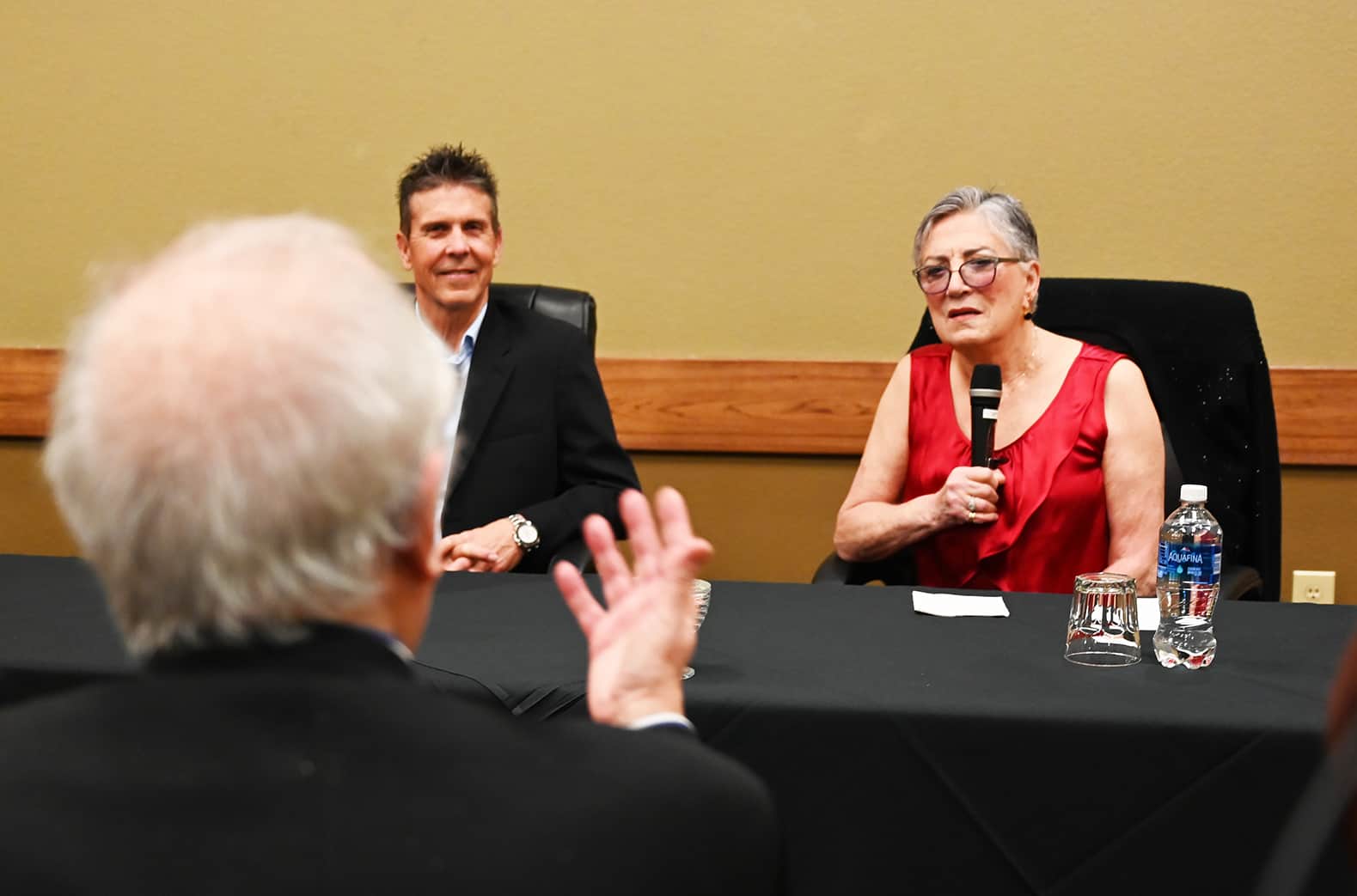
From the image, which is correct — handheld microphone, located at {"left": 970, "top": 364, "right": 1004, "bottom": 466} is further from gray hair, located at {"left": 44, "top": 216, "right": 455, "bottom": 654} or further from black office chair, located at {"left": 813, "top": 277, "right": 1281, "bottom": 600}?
gray hair, located at {"left": 44, "top": 216, "right": 455, "bottom": 654}

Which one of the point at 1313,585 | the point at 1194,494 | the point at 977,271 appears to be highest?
the point at 977,271

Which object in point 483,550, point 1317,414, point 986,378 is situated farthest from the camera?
point 1317,414

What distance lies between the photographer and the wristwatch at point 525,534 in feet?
7.98

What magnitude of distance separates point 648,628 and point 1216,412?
1757 millimetres

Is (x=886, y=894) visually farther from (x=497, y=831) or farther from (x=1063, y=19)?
(x=1063, y=19)

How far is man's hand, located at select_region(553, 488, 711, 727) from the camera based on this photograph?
939 millimetres

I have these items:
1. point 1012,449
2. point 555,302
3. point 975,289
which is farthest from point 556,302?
point 1012,449

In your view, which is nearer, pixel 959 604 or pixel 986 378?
pixel 959 604

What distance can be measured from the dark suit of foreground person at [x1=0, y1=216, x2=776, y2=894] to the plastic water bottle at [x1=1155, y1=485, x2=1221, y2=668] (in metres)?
1.06

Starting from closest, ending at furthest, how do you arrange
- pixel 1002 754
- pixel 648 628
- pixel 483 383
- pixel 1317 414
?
pixel 648 628
pixel 1002 754
pixel 483 383
pixel 1317 414

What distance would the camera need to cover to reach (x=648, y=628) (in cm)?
95

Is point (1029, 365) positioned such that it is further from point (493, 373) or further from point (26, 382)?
point (26, 382)

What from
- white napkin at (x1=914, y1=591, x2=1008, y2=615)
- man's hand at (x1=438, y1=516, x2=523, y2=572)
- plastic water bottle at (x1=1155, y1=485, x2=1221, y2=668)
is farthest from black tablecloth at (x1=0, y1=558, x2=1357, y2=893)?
man's hand at (x1=438, y1=516, x2=523, y2=572)

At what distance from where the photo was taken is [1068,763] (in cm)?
147
